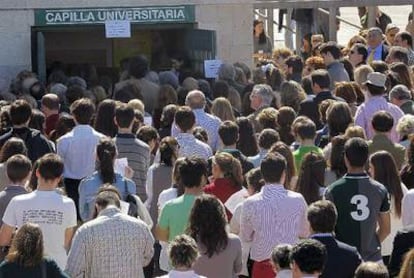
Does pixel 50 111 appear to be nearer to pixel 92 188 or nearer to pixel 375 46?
pixel 92 188

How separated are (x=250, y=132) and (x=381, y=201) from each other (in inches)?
109

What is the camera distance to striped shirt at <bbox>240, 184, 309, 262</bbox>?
972cm

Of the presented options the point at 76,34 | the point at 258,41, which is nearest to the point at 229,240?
the point at 76,34

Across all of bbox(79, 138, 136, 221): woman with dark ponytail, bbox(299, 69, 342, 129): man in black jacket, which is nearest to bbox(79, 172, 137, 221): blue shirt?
bbox(79, 138, 136, 221): woman with dark ponytail

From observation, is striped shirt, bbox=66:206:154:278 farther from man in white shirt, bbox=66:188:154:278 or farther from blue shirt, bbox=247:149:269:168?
blue shirt, bbox=247:149:269:168

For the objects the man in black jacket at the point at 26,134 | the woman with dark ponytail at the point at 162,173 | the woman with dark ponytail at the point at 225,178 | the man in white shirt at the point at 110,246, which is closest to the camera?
the man in white shirt at the point at 110,246

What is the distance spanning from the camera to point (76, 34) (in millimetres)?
22453

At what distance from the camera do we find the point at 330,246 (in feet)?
28.7

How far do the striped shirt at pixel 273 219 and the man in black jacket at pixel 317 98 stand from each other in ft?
14.4

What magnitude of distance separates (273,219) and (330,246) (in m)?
1.02

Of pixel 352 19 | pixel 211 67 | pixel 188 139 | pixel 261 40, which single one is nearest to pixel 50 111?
pixel 188 139

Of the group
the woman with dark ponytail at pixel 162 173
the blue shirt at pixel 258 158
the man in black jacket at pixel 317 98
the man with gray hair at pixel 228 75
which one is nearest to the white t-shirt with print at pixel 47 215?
the woman with dark ponytail at pixel 162 173

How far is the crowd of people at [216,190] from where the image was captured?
8812 mm

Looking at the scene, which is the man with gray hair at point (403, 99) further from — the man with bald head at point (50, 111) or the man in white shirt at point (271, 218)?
the man in white shirt at point (271, 218)
